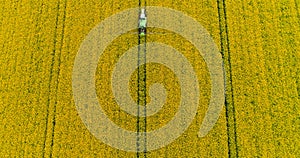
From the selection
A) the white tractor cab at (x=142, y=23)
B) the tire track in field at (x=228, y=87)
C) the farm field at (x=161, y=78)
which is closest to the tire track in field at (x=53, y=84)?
the farm field at (x=161, y=78)

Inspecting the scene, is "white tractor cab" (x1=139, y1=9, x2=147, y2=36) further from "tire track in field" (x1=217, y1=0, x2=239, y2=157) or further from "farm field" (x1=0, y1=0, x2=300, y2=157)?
"tire track in field" (x1=217, y1=0, x2=239, y2=157)

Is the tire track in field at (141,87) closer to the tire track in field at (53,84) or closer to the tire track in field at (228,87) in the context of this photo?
the tire track in field at (228,87)

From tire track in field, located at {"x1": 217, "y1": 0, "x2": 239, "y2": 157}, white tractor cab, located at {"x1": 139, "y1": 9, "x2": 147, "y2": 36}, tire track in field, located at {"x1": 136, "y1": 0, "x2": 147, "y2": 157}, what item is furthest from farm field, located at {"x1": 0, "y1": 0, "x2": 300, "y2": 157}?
white tractor cab, located at {"x1": 139, "y1": 9, "x2": 147, "y2": 36}

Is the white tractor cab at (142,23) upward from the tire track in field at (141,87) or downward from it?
upward

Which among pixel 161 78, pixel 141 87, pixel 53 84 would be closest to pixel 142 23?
pixel 161 78

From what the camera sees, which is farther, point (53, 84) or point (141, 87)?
point (53, 84)

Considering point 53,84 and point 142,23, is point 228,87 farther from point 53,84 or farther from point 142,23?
point 53,84
